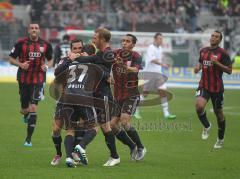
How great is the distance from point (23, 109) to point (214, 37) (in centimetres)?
436

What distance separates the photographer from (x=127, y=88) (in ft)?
42.1

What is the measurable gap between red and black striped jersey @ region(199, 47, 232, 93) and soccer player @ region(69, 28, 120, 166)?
148 inches

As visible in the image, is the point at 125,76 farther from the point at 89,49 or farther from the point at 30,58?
the point at 30,58

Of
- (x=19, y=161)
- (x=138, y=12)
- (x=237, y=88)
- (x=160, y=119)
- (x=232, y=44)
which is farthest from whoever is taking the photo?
(x=138, y=12)

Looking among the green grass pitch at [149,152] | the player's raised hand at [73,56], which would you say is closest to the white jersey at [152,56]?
the green grass pitch at [149,152]

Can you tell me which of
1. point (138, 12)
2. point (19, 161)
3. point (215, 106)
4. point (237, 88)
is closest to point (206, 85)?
point (215, 106)

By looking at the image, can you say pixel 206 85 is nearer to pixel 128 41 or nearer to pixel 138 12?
pixel 128 41

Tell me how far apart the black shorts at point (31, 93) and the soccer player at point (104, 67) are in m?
3.10

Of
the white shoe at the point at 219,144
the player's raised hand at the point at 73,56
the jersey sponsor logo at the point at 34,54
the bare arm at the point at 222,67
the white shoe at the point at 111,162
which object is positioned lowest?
the white shoe at the point at 219,144

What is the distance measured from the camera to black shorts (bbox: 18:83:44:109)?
1477 centimetres

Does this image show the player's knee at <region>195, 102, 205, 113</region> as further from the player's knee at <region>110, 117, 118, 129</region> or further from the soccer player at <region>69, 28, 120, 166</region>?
the soccer player at <region>69, 28, 120, 166</region>

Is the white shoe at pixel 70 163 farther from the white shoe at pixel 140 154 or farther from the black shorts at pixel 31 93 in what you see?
the black shorts at pixel 31 93

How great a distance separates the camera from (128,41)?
12773mm

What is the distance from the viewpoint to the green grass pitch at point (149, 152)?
36.1 feet
